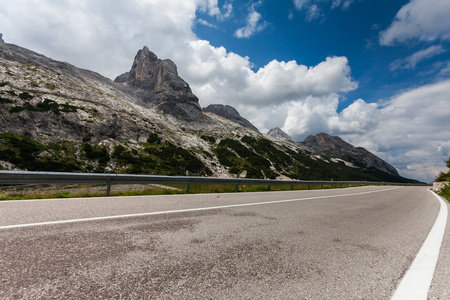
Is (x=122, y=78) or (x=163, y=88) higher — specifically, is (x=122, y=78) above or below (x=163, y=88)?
above

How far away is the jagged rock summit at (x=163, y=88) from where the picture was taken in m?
108

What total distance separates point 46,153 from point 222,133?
7499 centimetres

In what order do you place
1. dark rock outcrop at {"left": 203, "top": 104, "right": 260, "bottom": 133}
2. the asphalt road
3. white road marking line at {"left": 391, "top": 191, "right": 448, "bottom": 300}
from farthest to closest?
dark rock outcrop at {"left": 203, "top": 104, "right": 260, "bottom": 133}, white road marking line at {"left": 391, "top": 191, "right": 448, "bottom": 300}, the asphalt road

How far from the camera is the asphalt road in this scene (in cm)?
198

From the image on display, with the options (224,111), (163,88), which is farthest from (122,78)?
(224,111)

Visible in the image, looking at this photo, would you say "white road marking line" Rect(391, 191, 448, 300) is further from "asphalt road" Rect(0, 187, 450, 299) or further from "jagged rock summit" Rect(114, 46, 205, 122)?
"jagged rock summit" Rect(114, 46, 205, 122)

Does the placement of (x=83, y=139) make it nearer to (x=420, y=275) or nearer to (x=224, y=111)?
(x=420, y=275)

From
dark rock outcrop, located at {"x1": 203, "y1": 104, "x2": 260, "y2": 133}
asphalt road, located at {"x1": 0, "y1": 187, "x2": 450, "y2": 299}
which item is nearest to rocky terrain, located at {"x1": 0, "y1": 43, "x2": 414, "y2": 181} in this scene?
asphalt road, located at {"x1": 0, "y1": 187, "x2": 450, "y2": 299}

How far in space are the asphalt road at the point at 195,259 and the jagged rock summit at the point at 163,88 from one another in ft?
342

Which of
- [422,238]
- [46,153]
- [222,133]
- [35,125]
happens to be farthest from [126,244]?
[222,133]

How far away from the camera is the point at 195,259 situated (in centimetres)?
270

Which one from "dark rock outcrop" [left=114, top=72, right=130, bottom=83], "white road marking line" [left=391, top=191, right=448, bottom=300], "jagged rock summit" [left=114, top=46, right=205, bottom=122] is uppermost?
"dark rock outcrop" [left=114, top=72, right=130, bottom=83]

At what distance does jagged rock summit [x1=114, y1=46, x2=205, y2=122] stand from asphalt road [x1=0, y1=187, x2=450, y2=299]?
→ 104355 mm

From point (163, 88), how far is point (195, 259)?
123525 mm
